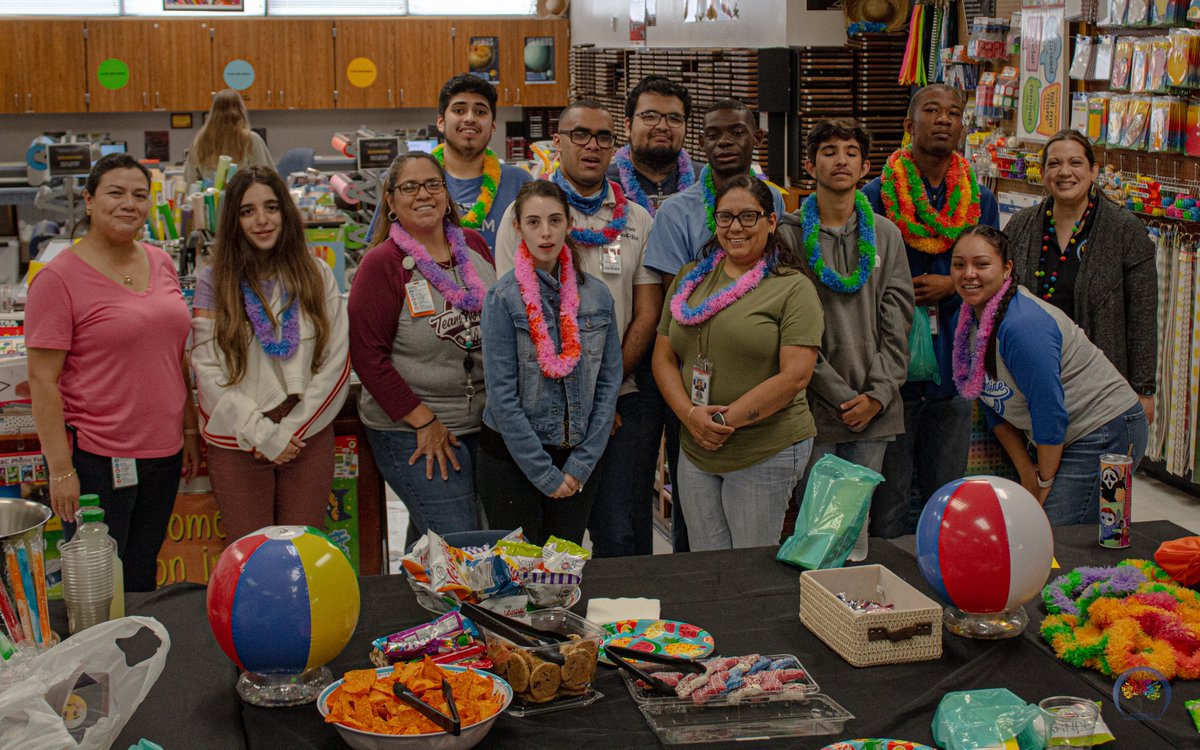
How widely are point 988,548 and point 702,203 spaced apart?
1.64 metres

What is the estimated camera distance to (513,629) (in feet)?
7.64

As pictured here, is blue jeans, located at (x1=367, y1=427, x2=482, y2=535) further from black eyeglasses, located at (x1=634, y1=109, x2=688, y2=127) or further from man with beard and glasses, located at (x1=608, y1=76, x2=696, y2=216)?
black eyeglasses, located at (x1=634, y1=109, x2=688, y2=127)

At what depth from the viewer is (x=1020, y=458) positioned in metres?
3.71

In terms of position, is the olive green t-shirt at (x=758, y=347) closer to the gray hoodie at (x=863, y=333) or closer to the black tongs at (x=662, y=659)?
the gray hoodie at (x=863, y=333)

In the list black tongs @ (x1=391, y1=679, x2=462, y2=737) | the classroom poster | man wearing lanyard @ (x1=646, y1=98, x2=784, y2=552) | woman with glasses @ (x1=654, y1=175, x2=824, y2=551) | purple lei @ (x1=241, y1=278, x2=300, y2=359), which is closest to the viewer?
black tongs @ (x1=391, y1=679, x2=462, y2=737)

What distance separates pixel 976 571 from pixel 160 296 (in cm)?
225

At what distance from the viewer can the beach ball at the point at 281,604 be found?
7.02 ft

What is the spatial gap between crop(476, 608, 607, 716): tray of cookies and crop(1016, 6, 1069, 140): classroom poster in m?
4.86

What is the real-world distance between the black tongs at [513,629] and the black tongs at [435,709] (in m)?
0.26

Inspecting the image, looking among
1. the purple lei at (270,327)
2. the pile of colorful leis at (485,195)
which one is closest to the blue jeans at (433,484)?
the purple lei at (270,327)

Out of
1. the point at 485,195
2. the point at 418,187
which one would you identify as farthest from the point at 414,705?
the point at 485,195

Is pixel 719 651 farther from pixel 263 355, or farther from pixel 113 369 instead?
pixel 113 369

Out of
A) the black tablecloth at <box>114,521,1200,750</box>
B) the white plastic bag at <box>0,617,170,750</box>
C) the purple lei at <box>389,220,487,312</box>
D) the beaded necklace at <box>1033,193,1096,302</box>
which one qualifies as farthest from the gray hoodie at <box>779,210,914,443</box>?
the white plastic bag at <box>0,617,170,750</box>

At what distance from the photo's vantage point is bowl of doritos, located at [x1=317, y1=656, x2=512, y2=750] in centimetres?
197
